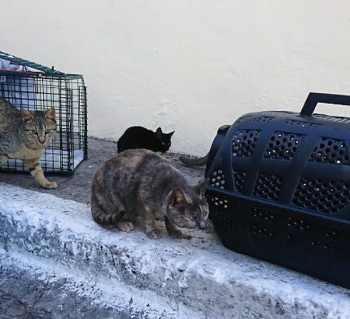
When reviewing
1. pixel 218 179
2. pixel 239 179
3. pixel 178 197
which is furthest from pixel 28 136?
pixel 239 179

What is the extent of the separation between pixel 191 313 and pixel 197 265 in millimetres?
224

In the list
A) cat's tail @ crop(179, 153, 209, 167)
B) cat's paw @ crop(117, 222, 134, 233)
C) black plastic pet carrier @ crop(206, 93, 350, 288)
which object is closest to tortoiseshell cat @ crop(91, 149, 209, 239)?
cat's paw @ crop(117, 222, 134, 233)

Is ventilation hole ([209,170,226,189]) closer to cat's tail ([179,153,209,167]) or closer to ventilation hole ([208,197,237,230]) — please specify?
ventilation hole ([208,197,237,230])

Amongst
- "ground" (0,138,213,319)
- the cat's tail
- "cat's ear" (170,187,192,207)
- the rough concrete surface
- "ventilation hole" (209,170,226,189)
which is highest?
"ventilation hole" (209,170,226,189)

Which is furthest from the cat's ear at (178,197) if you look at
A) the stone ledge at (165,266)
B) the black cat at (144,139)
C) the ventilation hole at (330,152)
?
the black cat at (144,139)

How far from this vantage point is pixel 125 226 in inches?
89.8

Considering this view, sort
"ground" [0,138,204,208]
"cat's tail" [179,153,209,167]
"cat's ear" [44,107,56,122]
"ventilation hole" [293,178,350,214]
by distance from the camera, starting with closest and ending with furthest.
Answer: "ventilation hole" [293,178,350,214], "ground" [0,138,204,208], "cat's ear" [44,107,56,122], "cat's tail" [179,153,209,167]

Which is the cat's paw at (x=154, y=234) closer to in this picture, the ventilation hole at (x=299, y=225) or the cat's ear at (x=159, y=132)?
the ventilation hole at (x=299, y=225)

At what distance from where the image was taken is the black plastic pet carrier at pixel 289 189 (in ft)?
5.34

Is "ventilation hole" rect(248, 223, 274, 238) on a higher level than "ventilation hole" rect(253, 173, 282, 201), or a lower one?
lower

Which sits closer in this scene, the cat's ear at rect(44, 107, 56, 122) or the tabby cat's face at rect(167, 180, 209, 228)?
the tabby cat's face at rect(167, 180, 209, 228)

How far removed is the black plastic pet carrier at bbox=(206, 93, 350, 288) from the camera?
5.34 feet

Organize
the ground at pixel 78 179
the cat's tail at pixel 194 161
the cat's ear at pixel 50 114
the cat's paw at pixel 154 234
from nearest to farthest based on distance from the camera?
the cat's paw at pixel 154 234, the ground at pixel 78 179, the cat's ear at pixel 50 114, the cat's tail at pixel 194 161

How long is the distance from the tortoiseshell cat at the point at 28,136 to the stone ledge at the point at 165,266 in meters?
0.40
